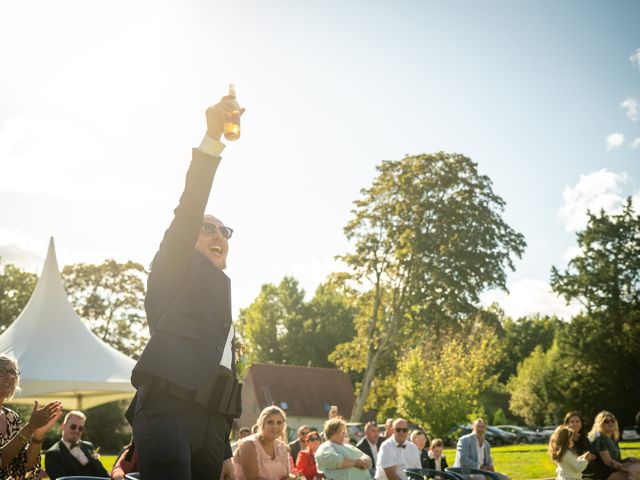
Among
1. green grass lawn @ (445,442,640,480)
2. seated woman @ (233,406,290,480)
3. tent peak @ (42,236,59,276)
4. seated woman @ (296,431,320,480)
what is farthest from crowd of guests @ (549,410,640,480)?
tent peak @ (42,236,59,276)

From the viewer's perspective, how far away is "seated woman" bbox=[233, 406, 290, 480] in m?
6.26

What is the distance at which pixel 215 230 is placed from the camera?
3039 mm

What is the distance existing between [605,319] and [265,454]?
112 ft

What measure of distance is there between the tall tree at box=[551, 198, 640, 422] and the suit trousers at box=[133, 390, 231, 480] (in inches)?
1409

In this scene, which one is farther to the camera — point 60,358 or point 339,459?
point 60,358

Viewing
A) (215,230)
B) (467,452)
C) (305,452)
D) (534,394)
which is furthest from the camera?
(534,394)

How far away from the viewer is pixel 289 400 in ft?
148

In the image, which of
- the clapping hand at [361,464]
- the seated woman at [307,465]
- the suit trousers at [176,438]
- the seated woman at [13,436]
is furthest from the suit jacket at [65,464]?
the suit trousers at [176,438]

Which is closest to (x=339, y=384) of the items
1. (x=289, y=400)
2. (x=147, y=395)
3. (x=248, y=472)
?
(x=289, y=400)

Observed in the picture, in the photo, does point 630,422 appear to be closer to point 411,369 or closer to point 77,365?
point 411,369

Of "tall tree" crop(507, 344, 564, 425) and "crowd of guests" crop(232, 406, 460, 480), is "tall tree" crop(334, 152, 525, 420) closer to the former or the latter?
"crowd of guests" crop(232, 406, 460, 480)

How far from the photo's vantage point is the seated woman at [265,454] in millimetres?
6258

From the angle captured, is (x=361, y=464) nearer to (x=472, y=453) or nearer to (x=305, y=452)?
(x=305, y=452)

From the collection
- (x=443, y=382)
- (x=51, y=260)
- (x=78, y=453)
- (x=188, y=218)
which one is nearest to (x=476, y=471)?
(x=78, y=453)
